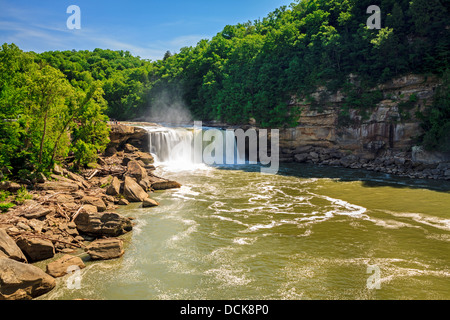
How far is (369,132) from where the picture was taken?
34469 millimetres

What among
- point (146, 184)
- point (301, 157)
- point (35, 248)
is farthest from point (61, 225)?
point (301, 157)

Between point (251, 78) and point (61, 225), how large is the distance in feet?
129

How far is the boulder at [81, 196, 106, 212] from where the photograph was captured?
56.2ft

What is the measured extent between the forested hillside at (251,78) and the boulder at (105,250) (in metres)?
10.4

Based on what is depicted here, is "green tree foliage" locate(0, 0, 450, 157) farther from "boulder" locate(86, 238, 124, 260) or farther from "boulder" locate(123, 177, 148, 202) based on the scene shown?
"boulder" locate(86, 238, 124, 260)

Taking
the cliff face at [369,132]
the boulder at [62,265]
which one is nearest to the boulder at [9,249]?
the boulder at [62,265]

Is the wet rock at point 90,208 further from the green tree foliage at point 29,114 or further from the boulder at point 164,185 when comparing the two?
the boulder at point 164,185

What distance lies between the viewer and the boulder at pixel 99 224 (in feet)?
45.4

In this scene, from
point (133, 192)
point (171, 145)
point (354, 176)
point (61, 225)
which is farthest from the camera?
point (171, 145)

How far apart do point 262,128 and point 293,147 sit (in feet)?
19.4

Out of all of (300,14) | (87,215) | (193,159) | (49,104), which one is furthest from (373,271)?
(300,14)

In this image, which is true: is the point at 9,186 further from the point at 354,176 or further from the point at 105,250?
the point at 354,176
